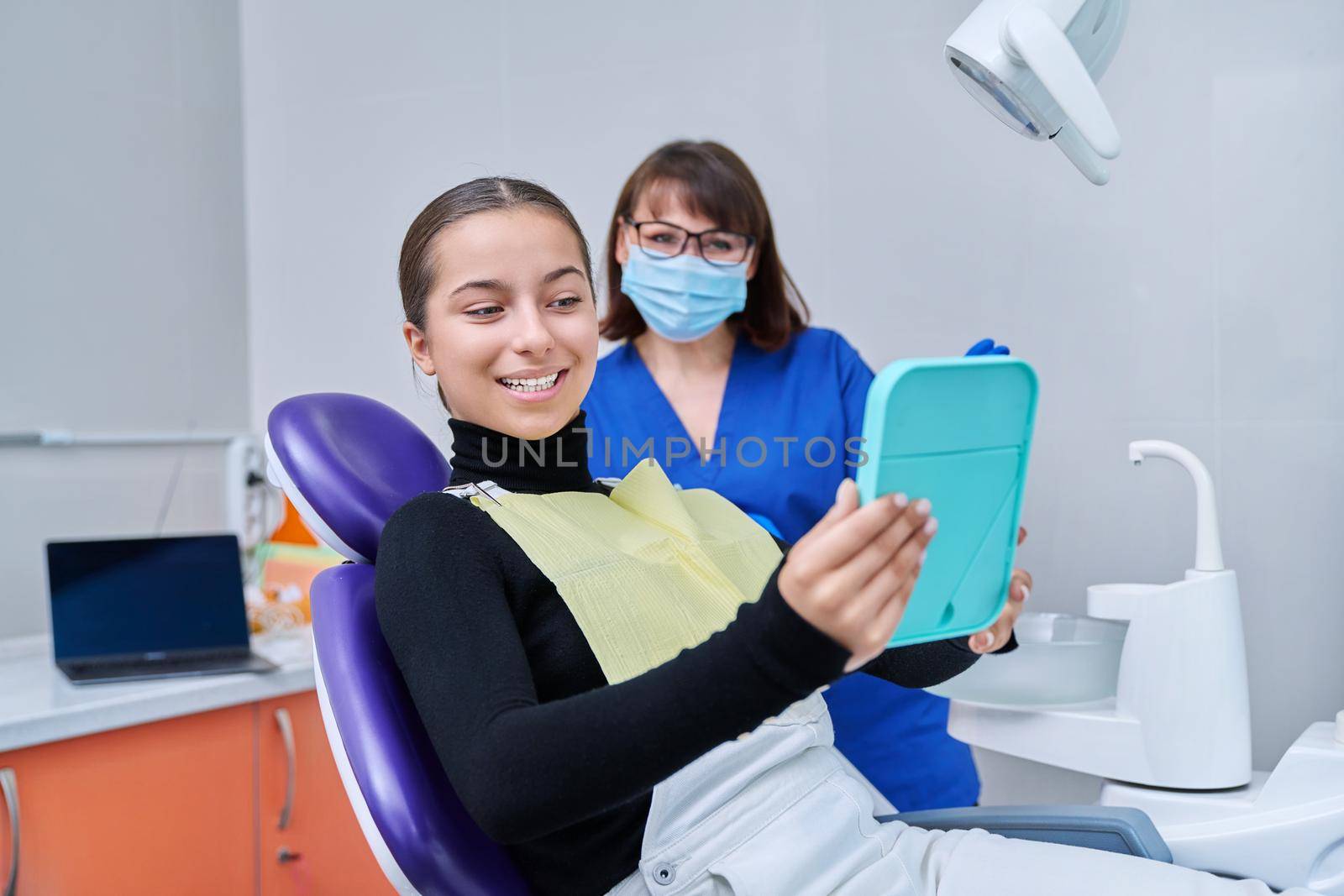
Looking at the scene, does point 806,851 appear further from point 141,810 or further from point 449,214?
point 141,810

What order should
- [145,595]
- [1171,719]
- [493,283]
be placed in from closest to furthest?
[493,283] → [1171,719] → [145,595]

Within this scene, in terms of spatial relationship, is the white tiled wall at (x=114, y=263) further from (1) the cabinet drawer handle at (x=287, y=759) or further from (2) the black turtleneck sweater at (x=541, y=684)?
(2) the black turtleneck sweater at (x=541, y=684)

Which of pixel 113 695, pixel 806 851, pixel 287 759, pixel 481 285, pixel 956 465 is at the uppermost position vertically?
pixel 481 285

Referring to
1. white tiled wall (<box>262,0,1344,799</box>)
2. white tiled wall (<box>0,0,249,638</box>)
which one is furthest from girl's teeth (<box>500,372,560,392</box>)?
white tiled wall (<box>0,0,249,638</box>)

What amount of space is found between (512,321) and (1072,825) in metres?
0.70

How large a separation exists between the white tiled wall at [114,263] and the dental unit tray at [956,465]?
6.51 ft

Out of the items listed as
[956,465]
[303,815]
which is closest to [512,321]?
[956,465]

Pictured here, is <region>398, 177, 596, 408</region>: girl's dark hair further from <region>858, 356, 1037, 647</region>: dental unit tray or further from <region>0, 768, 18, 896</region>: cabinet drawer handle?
<region>0, 768, 18, 896</region>: cabinet drawer handle

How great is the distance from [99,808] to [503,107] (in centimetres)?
163

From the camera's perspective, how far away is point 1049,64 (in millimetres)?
964

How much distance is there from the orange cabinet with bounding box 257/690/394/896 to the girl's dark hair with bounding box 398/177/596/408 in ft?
3.38

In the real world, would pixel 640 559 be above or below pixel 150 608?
above

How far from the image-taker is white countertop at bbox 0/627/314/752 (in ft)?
4.83

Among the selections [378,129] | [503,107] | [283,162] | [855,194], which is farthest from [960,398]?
[283,162]
